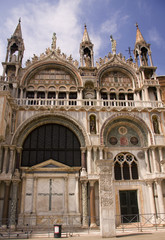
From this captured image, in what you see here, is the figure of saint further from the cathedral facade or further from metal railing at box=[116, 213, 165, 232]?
metal railing at box=[116, 213, 165, 232]

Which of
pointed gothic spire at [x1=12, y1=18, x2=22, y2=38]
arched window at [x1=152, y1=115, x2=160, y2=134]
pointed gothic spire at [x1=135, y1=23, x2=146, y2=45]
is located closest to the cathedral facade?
arched window at [x1=152, y1=115, x2=160, y2=134]

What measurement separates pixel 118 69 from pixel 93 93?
4.26 m

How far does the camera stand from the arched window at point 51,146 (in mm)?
19266

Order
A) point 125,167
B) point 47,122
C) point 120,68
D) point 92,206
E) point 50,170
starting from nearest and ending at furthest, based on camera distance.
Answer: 1. point 92,206
2. point 50,170
3. point 125,167
4. point 47,122
5. point 120,68

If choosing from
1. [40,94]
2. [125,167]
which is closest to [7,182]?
[40,94]

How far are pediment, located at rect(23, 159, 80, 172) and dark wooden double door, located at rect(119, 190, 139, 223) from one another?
4632mm

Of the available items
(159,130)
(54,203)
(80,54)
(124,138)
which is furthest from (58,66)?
(54,203)

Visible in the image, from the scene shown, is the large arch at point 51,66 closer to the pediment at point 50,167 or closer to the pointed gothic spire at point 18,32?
the pointed gothic spire at point 18,32

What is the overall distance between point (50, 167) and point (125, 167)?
6724 mm

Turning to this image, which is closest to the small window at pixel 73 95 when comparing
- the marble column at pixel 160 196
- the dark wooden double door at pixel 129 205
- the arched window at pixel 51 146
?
the arched window at pixel 51 146

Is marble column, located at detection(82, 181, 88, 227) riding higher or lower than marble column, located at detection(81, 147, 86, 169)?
lower

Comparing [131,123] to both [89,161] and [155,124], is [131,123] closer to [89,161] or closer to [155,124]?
[155,124]

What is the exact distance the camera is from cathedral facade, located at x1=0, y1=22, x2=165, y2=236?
57.5ft

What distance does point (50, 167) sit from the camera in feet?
61.2
